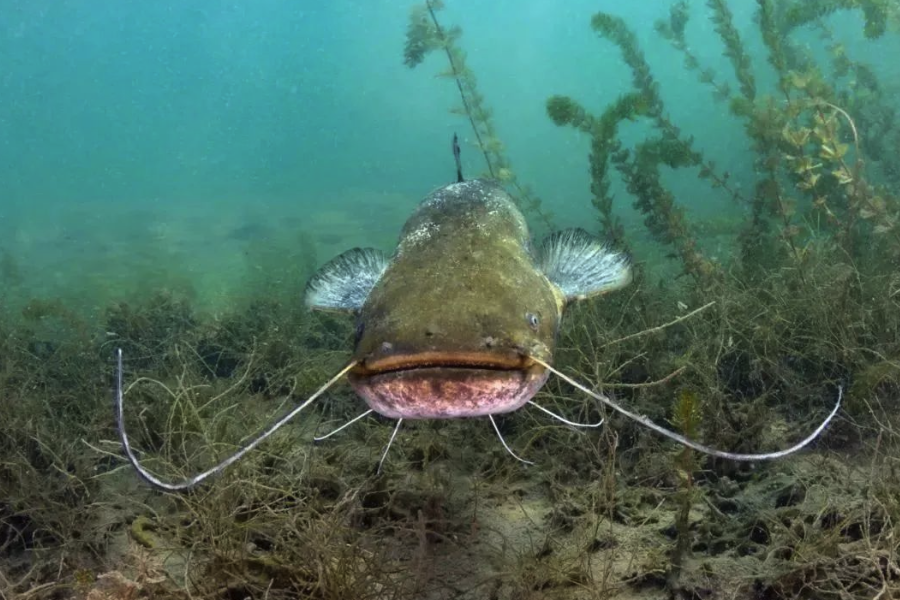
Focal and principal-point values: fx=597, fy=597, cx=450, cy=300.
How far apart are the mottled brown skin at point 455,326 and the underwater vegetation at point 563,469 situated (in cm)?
55

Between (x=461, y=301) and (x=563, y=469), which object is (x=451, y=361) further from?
(x=563, y=469)

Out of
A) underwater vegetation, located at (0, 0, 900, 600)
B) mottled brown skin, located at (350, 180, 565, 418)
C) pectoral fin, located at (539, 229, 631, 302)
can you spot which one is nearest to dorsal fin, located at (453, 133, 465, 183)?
pectoral fin, located at (539, 229, 631, 302)

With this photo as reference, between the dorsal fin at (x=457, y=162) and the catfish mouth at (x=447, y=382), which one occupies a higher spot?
the dorsal fin at (x=457, y=162)

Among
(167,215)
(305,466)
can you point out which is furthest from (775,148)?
(167,215)

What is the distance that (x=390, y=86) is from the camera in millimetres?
87062

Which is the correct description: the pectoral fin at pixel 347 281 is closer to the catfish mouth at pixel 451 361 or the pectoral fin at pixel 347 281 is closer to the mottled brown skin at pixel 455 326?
the mottled brown skin at pixel 455 326

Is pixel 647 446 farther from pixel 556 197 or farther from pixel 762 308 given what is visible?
pixel 556 197

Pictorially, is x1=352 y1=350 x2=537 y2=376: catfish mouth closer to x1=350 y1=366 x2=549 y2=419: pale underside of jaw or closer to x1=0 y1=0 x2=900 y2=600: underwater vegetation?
x1=350 y1=366 x2=549 y2=419: pale underside of jaw

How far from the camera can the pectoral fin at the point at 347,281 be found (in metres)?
2.84

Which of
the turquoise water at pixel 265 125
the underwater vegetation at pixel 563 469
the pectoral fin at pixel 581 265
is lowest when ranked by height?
the turquoise water at pixel 265 125

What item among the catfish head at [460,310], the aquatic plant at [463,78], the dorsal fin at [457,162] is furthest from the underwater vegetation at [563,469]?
the aquatic plant at [463,78]

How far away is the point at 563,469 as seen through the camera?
2898 millimetres

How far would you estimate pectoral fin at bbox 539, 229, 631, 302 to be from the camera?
2.78 meters

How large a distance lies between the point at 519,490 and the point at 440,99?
82.0 meters
